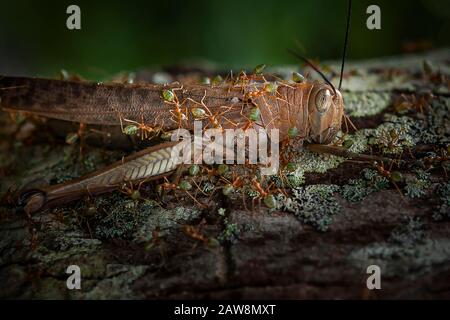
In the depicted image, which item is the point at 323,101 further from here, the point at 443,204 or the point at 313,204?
the point at 443,204

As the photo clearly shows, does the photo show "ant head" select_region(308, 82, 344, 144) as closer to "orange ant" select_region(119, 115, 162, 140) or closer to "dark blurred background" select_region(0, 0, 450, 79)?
"orange ant" select_region(119, 115, 162, 140)

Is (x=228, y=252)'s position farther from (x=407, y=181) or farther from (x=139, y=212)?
(x=407, y=181)

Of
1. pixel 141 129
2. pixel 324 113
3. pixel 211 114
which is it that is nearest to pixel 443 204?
pixel 324 113

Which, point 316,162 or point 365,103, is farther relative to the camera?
point 365,103

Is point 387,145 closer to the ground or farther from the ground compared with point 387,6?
closer to the ground

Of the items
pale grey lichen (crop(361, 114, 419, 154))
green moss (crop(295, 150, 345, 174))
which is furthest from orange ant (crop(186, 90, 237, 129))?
pale grey lichen (crop(361, 114, 419, 154))

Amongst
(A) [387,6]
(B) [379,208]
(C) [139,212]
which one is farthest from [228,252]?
(A) [387,6]
